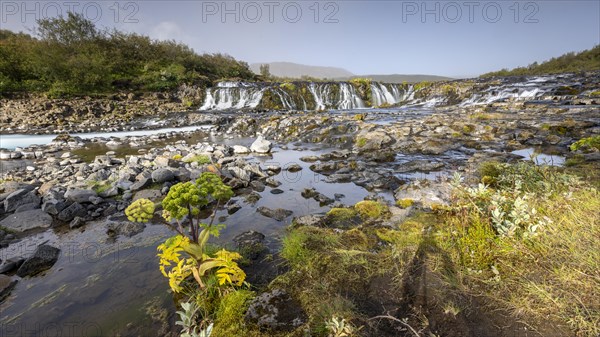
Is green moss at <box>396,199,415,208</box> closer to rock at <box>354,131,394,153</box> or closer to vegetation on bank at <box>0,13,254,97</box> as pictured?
rock at <box>354,131,394,153</box>

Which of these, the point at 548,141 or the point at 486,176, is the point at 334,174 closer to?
the point at 486,176

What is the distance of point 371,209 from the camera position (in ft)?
18.3

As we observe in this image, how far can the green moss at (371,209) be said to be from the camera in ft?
17.6

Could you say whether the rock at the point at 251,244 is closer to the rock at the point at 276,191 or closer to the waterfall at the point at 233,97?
the rock at the point at 276,191

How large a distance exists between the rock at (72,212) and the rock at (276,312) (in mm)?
5457

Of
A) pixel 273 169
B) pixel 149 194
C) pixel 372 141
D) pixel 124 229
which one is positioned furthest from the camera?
pixel 372 141

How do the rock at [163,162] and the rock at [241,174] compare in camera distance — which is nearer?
the rock at [241,174]

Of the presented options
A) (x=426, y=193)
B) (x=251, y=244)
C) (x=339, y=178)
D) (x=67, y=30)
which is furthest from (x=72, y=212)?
(x=67, y=30)

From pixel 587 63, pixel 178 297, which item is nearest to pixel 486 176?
pixel 178 297

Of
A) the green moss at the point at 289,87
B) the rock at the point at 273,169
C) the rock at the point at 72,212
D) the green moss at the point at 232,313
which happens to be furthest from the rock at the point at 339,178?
the green moss at the point at 289,87

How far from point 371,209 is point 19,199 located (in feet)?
27.7

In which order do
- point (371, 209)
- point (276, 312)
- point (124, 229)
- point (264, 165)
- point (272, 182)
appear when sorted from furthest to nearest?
point (264, 165) → point (272, 182) → point (371, 209) → point (124, 229) → point (276, 312)

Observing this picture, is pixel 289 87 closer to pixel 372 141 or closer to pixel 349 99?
pixel 349 99

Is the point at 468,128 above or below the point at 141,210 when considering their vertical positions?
above
